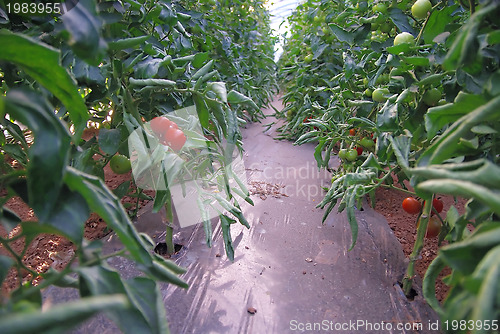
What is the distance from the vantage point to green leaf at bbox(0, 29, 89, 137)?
1.08 ft

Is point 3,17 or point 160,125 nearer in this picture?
point 3,17

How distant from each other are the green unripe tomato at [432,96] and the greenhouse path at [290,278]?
549 millimetres

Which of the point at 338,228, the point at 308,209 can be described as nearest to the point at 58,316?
the point at 338,228

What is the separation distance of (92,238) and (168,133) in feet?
1.86

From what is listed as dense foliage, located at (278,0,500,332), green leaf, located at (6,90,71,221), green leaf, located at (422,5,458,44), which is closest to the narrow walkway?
dense foliage, located at (278,0,500,332)

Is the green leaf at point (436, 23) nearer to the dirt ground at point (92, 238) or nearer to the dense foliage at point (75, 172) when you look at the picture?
the dense foliage at point (75, 172)

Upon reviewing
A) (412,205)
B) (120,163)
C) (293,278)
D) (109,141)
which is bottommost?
(293,278)

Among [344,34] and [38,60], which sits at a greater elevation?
[38,60]

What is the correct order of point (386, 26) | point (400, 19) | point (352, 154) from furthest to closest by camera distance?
point (352, 154), point (386, 26), point (400, 19)

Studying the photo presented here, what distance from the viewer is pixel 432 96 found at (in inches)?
29.9

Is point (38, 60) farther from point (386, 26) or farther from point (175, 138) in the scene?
point (386, 26)

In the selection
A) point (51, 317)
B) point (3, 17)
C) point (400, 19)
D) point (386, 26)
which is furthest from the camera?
point (386, 26)

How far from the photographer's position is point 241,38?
10.0 feet

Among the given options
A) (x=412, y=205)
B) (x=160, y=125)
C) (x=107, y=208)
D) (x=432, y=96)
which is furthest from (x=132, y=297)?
(x=412, y=205)
